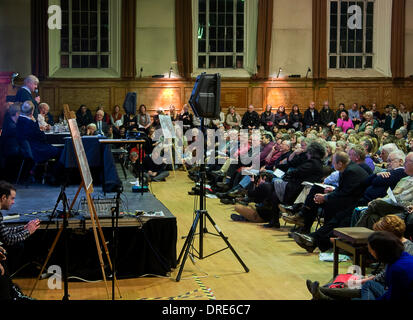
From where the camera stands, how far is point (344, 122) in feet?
48.9

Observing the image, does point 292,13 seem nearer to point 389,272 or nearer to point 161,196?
point 161,196

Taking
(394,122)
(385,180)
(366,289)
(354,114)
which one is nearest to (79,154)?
(366,289)

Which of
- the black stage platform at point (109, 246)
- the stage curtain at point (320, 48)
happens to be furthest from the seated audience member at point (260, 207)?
the stage curtain at point (320, 48)

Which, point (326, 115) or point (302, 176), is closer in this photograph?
point (302, 176)

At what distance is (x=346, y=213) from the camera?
18.6 ft

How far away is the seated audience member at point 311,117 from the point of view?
15312mm

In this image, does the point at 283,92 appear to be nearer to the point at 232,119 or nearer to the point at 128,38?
the point at 232,119

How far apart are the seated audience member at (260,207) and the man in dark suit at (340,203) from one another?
1514mm

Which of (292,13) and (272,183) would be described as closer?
(272,183)

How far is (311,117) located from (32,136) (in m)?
9.76

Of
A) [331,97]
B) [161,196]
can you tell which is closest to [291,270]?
[161,196]

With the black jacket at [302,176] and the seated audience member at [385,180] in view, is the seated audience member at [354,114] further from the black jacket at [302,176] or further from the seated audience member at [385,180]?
the seated audience member at [385,180]

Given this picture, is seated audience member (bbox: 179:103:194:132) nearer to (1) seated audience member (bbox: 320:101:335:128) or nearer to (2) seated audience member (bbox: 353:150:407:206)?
(1) seated audience member (bbox: 320:101:335:128)

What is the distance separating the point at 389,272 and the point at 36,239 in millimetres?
3100
